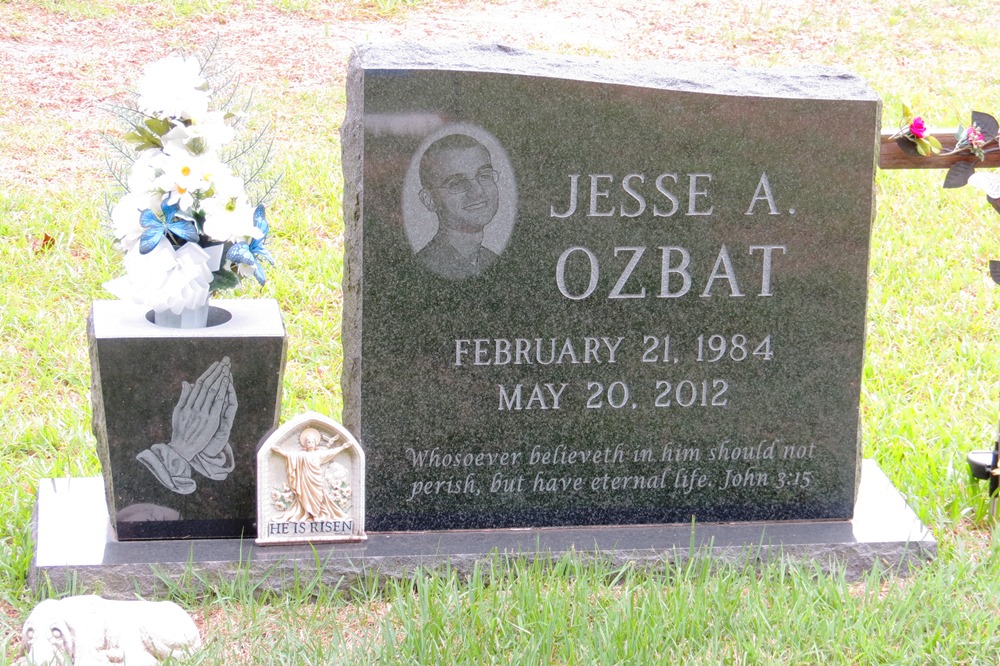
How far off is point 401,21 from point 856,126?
6.92m

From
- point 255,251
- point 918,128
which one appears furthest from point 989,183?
point 255,251

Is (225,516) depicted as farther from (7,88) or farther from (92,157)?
(7,88)

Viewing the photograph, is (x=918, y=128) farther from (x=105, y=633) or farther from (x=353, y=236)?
(x=105, y=633)

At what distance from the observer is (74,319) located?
18.0 ft

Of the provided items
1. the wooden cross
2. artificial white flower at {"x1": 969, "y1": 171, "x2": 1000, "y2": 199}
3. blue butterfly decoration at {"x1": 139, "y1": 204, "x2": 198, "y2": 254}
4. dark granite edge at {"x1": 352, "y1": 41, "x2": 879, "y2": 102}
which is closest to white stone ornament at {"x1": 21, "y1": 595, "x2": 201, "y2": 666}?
blue butterfly decoration at {"x1": 139, "y1": 204, "x2": 198, "y2": 254}

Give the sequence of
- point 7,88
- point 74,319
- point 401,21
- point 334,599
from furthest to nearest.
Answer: point 401,21, point 7,88, point 74,319, point 334,599

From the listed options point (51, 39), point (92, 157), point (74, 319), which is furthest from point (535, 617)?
point (51, 39)

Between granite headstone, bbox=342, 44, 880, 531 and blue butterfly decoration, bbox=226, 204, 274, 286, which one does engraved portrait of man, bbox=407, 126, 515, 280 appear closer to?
granite headstone, bbox=342, 44, 880, 531

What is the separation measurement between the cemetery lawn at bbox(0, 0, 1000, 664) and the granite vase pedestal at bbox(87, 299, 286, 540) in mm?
246

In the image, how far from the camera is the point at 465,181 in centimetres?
363

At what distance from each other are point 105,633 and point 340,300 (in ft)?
9.21

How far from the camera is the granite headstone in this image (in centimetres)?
362

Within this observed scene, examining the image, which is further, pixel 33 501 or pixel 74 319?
pixel 74 319

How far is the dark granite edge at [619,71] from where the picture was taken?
142 inches
